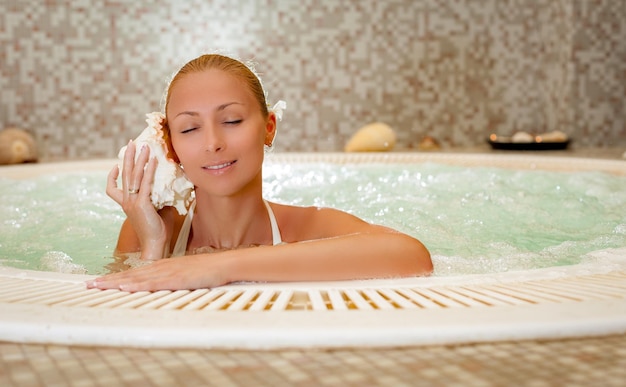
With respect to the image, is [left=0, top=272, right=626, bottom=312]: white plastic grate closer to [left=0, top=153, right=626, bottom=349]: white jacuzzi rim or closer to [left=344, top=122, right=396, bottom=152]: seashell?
[left=0, top=153, right=626, bottom=349]: white jacuzzi rim

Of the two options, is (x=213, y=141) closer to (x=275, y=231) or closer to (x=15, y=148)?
(x=275, y=231)

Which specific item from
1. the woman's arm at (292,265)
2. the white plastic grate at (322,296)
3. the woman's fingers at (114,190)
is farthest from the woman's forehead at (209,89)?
the white plastic grate at (322,296)

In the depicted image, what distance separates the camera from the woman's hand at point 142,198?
6.26 feet

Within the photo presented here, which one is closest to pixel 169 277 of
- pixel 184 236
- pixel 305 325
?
pixel 305 325

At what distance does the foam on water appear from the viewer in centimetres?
243

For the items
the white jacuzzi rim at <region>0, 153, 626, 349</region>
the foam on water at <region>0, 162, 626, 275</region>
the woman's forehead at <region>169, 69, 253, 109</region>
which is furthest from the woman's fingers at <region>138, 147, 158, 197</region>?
the white jacuzzi rim at <region>0, 153, 626, 349</region>

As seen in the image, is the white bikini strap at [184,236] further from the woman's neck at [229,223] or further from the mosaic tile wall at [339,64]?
the mosaic tile wall at [339,64]

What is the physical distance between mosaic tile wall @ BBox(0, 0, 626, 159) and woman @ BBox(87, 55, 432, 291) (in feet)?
11.5

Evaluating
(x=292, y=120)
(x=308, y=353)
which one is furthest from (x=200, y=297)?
(x=292, y=120)

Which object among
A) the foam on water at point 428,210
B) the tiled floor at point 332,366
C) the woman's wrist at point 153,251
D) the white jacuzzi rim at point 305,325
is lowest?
the foam on water at point 428,210

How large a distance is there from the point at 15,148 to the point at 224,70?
3.32 metres

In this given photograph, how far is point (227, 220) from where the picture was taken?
2.13 meters

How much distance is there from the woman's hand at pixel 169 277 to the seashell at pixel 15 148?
148 inches

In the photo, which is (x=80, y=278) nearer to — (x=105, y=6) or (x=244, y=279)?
(x=244, y=279)
